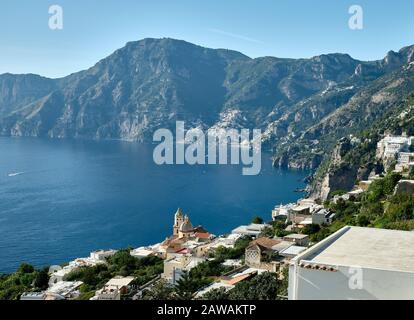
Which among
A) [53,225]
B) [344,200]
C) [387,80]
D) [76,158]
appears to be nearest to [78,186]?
→ [53,225]

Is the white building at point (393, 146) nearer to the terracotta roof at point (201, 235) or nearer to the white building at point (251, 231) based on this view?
the white building at point (251, 231)

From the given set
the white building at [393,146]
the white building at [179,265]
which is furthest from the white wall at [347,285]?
the white building at [393,146]

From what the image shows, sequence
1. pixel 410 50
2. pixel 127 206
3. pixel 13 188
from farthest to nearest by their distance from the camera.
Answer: pixel 410 50 < pixel 13 188 < pixel 127 206

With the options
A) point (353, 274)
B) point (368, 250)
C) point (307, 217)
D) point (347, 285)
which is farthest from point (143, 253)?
point (353, 274)

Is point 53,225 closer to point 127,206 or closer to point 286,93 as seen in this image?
point 127,206

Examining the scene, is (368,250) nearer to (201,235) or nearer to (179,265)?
(179,265)

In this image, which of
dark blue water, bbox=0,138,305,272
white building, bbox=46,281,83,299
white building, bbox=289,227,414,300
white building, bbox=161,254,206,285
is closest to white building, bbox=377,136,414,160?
dark blue water, bbox=0,138,305,272

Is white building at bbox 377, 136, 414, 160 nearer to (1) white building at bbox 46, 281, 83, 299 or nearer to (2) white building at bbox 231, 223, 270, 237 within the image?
(2) white building at bbox 231, 223, 270, 237
